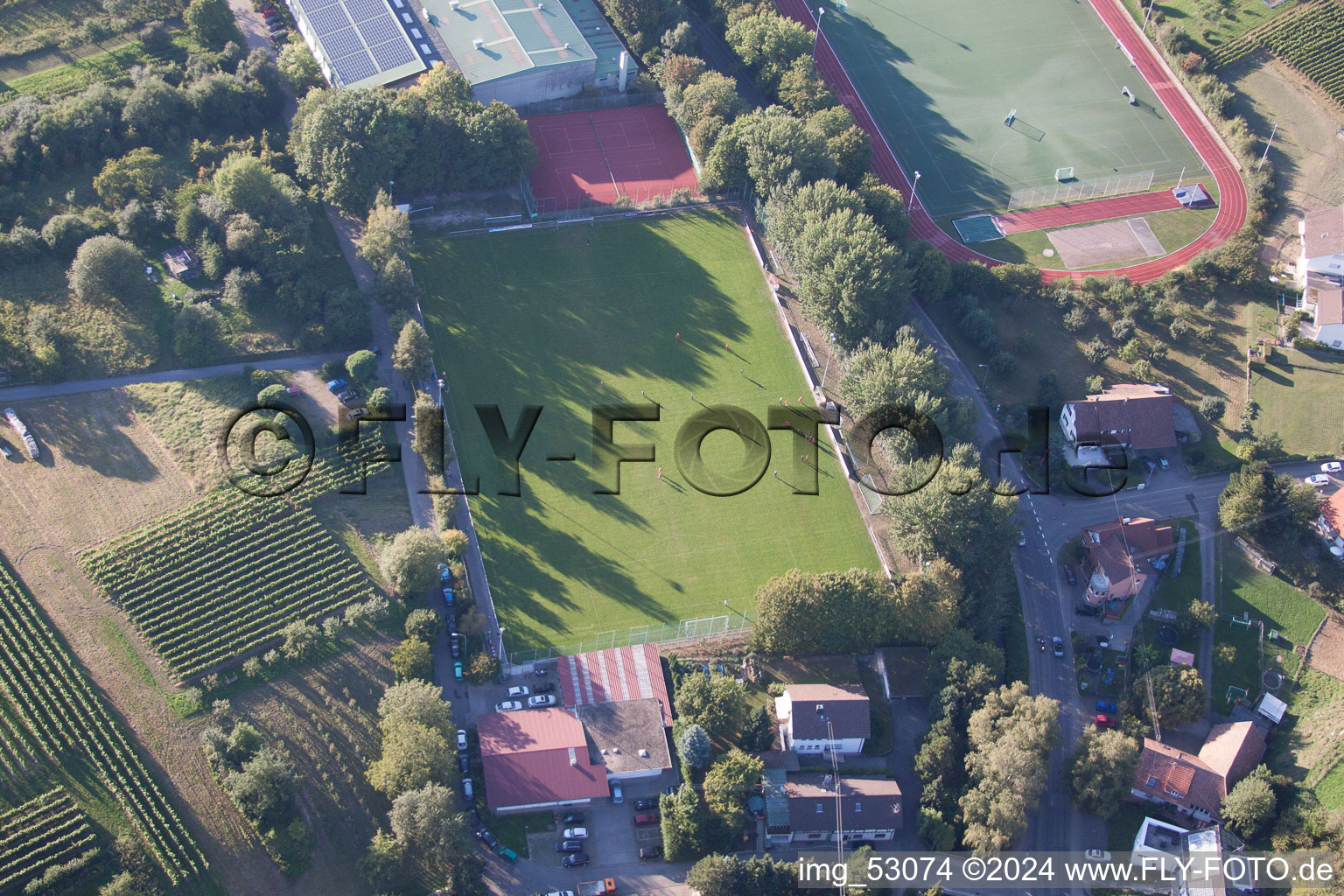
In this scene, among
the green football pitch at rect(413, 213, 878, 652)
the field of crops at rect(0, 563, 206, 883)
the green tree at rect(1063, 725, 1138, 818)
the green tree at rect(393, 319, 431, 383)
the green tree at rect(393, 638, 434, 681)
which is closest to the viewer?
the field of crops at rect(0, 563, 206, 883)

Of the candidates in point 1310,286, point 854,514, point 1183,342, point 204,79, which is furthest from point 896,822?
point 204,79

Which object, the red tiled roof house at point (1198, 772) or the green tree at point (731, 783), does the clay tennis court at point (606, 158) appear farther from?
the red tiled roof house at point (1198, 772)

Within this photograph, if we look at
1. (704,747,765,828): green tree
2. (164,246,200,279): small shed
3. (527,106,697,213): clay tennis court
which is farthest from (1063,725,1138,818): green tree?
(164,246,200,279): small shed

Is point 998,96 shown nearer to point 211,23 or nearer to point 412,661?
point 211,23

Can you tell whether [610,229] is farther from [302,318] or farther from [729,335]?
[302,318]

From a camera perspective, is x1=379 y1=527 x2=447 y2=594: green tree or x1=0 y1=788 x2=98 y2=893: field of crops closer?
x1=0 y1=788 x2=98 y2=893: field of crops

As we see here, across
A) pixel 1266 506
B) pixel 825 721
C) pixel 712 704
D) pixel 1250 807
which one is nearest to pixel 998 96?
pixel 1266 506

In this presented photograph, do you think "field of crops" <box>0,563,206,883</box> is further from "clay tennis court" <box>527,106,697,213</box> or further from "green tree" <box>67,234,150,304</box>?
"clay tennis court" <box>527,106,697,213</box>
